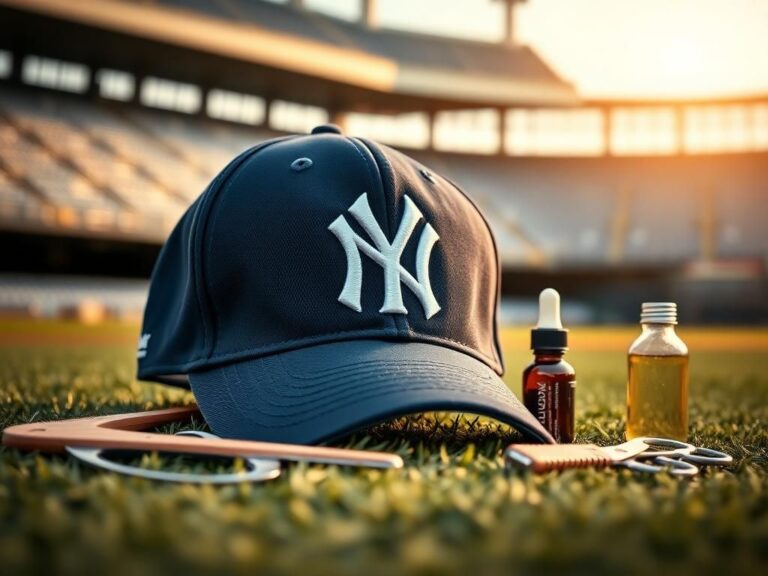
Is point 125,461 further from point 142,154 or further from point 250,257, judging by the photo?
point 142,154

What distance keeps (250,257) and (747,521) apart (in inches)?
31.0

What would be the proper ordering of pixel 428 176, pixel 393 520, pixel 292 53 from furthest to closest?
pixel 292 53 < pixel 428 176 < pixel 393 520

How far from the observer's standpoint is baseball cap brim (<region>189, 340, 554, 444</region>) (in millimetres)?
959

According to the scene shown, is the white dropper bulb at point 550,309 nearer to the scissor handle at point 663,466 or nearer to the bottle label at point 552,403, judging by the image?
the bottle label at point 552,403

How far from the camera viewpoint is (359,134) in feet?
56.7

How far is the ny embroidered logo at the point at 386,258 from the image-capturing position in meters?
1.16

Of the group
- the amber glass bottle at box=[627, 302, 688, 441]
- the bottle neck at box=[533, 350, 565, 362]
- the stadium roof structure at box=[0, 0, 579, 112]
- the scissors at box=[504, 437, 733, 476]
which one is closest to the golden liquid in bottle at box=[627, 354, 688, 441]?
the amber glass bottle at box=[627, 302, 688, 441]

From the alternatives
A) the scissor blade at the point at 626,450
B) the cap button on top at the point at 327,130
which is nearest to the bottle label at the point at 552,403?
the scissor blade at the point at 626,450

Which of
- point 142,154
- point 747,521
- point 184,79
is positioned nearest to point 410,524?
point 747,521

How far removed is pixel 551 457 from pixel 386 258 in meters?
0.38

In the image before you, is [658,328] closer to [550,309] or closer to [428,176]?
[550,309]

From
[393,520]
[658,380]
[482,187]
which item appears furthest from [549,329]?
[482,187]

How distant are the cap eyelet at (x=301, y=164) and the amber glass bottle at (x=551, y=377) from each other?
462mm

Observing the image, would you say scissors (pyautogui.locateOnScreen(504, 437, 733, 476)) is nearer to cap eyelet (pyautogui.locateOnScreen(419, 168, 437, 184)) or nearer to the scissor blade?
the scissor blade
